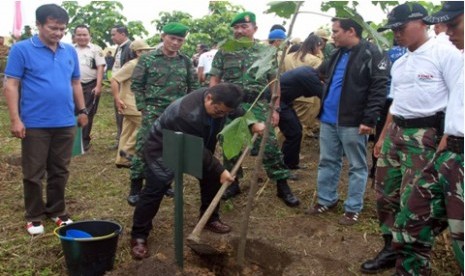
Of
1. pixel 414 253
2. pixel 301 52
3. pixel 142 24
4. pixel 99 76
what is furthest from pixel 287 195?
pixel 142 24

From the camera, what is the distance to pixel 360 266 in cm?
345

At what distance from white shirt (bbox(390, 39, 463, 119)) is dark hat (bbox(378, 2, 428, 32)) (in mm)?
186

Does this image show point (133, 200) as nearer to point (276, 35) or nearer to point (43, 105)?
point (43, 105)

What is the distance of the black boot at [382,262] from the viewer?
3373 millimetres

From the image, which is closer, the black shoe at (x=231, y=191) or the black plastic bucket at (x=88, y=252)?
the black plastic bucket at (x=88, y=252)

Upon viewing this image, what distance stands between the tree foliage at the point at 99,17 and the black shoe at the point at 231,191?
9069mm

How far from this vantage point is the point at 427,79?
2.93 m

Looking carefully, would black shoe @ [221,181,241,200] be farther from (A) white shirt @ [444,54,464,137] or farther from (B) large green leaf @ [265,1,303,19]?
(A) white shirt @ [444,54,464,137]

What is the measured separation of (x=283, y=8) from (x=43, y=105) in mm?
2042

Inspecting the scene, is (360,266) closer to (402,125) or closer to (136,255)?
(402,125)

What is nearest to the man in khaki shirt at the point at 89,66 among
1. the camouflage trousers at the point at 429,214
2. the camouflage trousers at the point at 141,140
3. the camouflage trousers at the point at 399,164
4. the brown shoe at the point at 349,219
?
the camouflage trousers at the point at 141,140

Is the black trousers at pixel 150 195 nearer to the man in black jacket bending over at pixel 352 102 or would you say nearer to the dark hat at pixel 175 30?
the man in black jacket bending over at pixel 352 102

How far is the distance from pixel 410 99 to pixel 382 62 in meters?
0.89

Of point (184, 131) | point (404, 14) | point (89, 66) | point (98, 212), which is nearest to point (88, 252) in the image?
point (184, 131)
